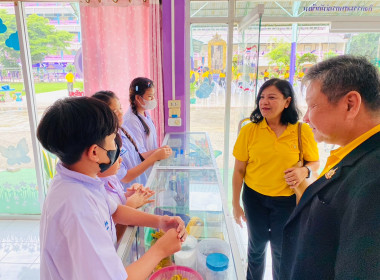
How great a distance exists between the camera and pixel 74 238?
0.72m

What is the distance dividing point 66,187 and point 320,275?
0.82 m

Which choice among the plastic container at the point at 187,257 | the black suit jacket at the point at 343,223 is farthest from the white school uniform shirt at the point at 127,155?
the black suit jacket at the point at 343,223

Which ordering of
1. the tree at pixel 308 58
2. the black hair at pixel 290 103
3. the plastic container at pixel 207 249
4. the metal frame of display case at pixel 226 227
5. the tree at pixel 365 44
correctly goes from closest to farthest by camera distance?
the metal frame of display case at pixel 226 227, the plastic container at pixel 207 249, the black hair at pixel 290 103, the tree at pixel 365 44, the tree at pixel 308 58

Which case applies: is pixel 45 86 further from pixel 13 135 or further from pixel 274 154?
→ pixel 274 154

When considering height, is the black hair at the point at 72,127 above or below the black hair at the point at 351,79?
below

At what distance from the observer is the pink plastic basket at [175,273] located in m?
1.02

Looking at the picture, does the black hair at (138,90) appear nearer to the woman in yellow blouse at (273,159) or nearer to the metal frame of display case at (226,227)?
the metal frame of display case at (226,227)

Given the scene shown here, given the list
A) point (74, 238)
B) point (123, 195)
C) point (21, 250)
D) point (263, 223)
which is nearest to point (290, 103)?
point (263, 223)

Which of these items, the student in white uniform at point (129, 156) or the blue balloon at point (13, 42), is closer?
the student in white uniform at point (129, 156)

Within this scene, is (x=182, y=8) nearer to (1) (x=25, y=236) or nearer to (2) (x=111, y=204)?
(2) (x=111, y=204)

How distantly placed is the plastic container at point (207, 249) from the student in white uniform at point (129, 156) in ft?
2.45

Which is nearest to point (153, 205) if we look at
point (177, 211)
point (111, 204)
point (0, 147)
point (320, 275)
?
point (177, 211)

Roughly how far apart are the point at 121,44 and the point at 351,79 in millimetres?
2381

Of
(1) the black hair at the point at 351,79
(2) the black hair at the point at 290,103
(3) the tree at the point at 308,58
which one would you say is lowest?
(2) the black hair at the point at 290,103
